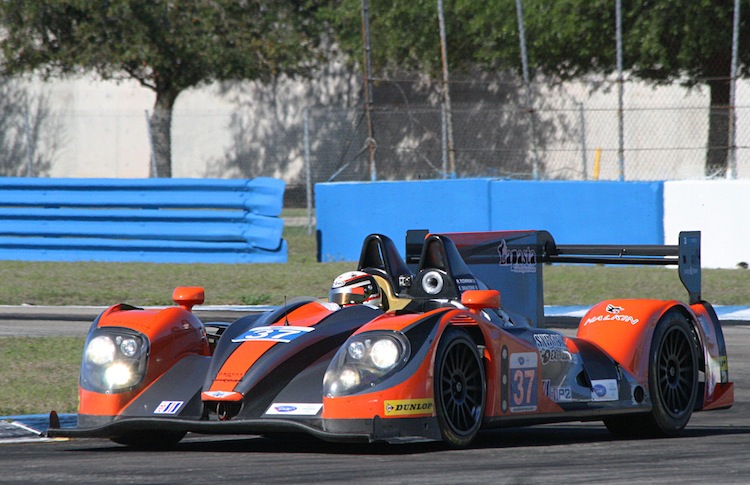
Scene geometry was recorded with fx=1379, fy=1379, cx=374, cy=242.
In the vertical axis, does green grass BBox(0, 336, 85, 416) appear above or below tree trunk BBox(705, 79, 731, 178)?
below

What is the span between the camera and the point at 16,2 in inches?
1197

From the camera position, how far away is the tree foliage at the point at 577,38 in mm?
23859

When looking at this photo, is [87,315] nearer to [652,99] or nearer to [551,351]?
[551,351]

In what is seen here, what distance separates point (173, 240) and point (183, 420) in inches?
501

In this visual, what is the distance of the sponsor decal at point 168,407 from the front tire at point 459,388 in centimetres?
123

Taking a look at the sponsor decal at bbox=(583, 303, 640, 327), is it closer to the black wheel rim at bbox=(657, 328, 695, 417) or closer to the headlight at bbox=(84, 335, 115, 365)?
the black wheel rim at bbox=(657, 328, 695, 417)

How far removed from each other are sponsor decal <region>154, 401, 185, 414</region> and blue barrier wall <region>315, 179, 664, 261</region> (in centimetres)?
1144

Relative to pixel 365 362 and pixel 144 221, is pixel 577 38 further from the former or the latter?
pixel 365 362

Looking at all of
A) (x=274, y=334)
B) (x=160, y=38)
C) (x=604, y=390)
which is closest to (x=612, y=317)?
(x=604, y=390)

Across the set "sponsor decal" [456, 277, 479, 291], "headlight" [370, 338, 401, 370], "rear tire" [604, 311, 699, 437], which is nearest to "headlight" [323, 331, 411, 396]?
"headlight" [370, 338, 401, 370]

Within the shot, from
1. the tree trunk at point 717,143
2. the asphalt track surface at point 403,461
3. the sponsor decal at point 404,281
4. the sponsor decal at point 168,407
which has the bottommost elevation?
the asphalt track surface at point 403,461

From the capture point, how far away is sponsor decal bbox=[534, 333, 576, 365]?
6906mm

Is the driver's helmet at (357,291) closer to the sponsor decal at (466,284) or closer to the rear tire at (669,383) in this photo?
the sponsor decal at (466,284)

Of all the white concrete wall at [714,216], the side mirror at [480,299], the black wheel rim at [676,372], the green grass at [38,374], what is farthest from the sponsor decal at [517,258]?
the white concrete wall at [714,216]
